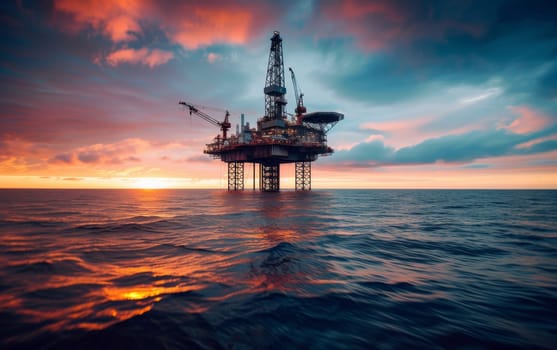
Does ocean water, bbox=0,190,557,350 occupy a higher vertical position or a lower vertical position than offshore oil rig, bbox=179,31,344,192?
lower

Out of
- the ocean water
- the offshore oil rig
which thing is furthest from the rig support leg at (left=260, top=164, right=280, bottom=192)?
the ocean water

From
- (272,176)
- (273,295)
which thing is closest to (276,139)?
(272,176)

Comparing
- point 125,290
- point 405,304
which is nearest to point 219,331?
point 125,290

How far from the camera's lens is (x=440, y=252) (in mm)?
10922

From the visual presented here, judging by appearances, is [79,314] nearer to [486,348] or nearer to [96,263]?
[96,263]

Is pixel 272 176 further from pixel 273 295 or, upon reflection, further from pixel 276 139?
pixel 273 295

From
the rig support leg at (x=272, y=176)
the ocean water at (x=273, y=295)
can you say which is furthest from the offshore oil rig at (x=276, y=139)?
the ocean water at (x=273, y=295)

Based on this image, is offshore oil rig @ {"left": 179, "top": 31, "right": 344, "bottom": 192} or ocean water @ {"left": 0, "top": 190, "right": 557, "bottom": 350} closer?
ocean water @ {"left": 0, "top": 190, "right": 557, "bottom": 350}

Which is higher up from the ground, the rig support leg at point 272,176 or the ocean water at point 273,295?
the rig support leg at point 272,176

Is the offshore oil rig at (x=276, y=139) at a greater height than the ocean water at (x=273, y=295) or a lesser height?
greater

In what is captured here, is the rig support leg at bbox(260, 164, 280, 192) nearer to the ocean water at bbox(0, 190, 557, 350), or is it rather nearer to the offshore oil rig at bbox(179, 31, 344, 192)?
the offshore oil rig at bbox(179, 31, 344, 192)

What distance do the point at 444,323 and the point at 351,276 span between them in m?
2.99

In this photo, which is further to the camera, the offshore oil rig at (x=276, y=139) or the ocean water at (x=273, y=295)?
the offshore oil rig at (x=276, y=139)

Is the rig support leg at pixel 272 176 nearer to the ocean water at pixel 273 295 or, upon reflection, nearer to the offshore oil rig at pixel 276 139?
the offshore oil rig at pixel 276 139
